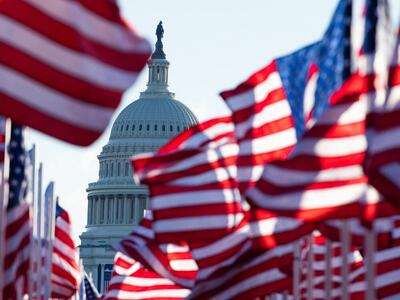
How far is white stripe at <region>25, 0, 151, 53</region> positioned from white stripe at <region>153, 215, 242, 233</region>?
38.6 feet

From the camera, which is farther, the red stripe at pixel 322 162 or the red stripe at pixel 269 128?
the red stripe at pixel 269 128

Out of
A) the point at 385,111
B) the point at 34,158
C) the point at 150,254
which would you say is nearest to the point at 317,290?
the point at 150,254

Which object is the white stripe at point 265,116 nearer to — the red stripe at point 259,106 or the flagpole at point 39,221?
the red stripe at point 259,106

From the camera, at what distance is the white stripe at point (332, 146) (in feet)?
86.4

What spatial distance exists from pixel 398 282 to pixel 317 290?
26.8 ft

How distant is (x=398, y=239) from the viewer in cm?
3838

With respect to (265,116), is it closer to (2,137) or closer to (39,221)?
(2,137)

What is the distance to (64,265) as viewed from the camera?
4994 cm

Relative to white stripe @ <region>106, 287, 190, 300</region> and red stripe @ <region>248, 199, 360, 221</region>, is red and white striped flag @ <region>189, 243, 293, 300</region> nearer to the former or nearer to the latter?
red stripe @ <region>248, 199, 360, 221</region>

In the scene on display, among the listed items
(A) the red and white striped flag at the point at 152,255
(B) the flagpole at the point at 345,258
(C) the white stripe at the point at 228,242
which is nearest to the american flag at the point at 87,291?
(A) the red and white striped flag at the point at 152,255

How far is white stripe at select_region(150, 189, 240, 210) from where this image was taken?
117ft

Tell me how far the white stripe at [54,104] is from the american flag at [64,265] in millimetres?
26288

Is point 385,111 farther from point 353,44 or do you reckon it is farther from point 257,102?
point 257,102

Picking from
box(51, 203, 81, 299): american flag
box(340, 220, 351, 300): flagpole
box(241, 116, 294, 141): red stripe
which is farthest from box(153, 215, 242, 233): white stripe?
box(51, 203, 81, 299): american flag
